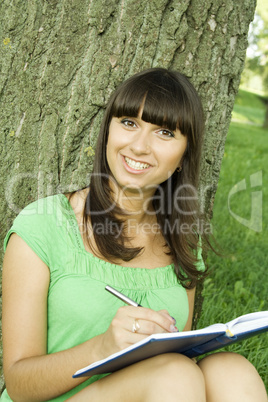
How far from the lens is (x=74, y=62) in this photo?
6.77 feet

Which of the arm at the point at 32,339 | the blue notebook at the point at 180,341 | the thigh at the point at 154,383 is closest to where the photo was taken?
the blue notebook at the point at 180,341

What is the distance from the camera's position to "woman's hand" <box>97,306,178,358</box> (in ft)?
4.63

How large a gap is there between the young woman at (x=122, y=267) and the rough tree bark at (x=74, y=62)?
189mm

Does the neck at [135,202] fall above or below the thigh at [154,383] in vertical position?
above

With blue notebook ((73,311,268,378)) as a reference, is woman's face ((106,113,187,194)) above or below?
above

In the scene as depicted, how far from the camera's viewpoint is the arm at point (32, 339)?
1503mm

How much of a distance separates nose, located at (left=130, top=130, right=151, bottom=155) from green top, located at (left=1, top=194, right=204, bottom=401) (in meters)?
0.33

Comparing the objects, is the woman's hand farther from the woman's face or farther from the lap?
the woman's face

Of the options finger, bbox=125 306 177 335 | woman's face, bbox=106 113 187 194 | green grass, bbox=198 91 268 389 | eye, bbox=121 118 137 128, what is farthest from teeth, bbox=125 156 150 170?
green grass, bbox=198 91 268 389

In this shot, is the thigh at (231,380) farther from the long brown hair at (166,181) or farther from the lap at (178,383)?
the long brown hair at (166,181)

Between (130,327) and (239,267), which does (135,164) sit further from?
(239,267)

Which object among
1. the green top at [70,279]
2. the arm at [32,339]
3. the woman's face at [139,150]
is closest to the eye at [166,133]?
the woman's face at [139,150]

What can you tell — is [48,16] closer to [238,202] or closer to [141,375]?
[141,375]

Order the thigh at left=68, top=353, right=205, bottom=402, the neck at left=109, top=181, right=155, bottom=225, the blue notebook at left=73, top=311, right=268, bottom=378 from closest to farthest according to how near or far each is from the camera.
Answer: the blue notebook at left=73, top=311, right=268, bottom=378, the thigh at left=68, top=353, right=205, bottom=402, the neck at left=109, top=181, right=155, bottom=225
